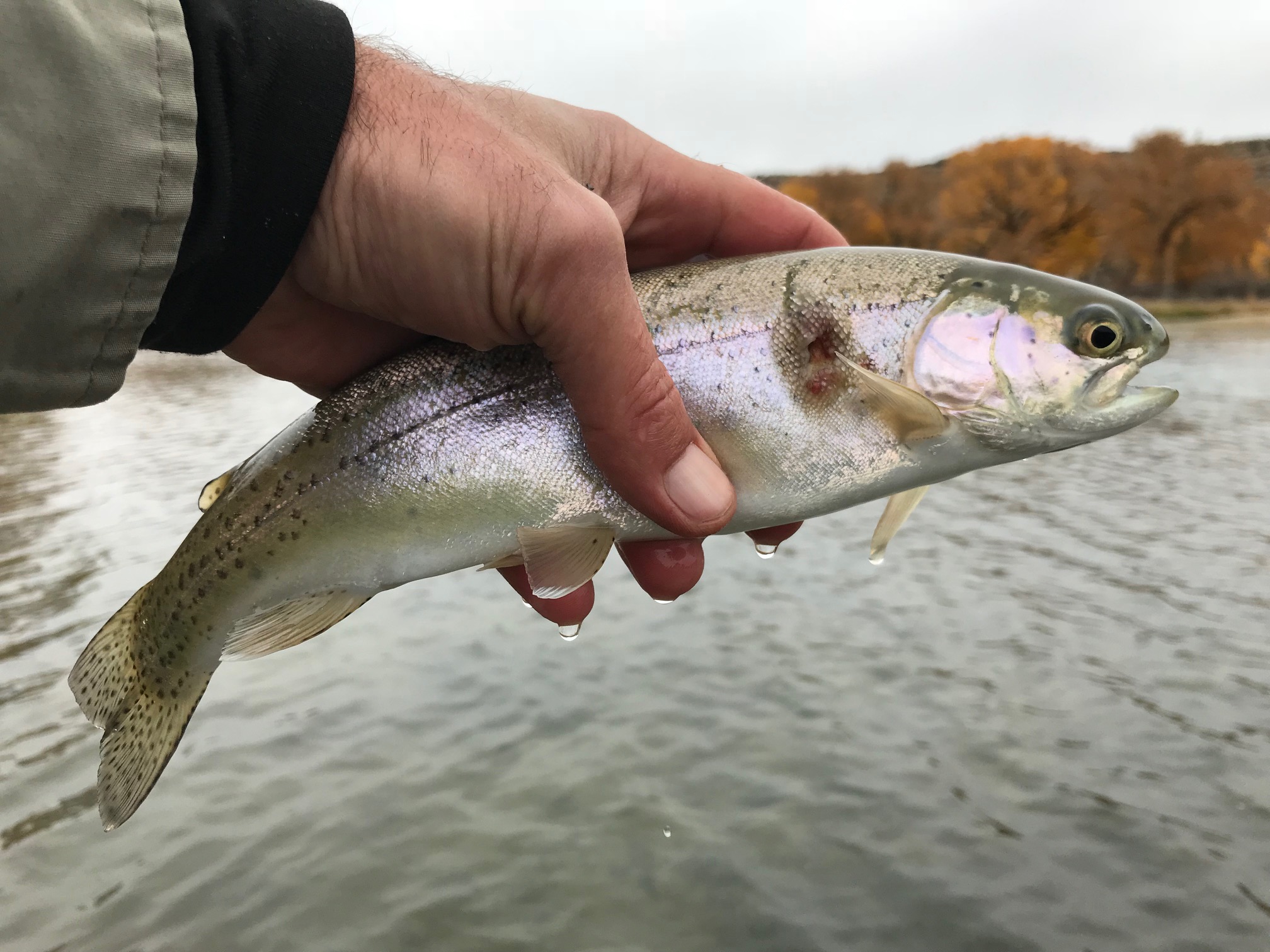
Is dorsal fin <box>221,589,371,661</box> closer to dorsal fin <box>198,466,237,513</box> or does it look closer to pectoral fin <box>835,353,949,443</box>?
dorsal fin <box>198,466,237,513</box>

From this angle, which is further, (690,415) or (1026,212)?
(1026,212)

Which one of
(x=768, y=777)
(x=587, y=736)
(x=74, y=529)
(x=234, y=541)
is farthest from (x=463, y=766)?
(x=74, y=529)

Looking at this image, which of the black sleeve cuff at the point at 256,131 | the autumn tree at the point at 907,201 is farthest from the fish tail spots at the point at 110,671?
the autumn tree at the point at 907,201

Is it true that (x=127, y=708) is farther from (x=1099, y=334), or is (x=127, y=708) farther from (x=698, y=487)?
(x=1099, y=334)

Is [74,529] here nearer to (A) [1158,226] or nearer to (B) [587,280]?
(B) [587,280]

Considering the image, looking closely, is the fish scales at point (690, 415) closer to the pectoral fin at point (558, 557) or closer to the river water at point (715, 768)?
the pectoral fin at point (558, 557)

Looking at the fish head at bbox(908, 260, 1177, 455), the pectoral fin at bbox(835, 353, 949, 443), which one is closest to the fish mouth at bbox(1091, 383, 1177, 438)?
the fish head at bbox(908, 260, 1177, 455)

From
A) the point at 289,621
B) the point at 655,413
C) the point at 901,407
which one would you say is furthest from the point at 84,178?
the point at 901,407
